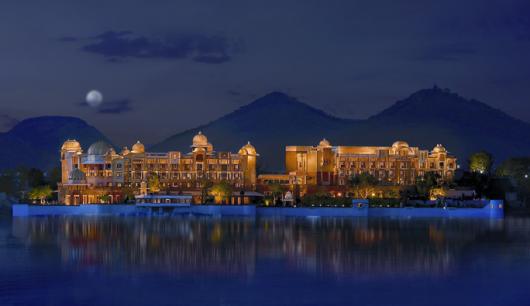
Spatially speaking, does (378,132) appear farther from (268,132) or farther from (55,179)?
(55,179)

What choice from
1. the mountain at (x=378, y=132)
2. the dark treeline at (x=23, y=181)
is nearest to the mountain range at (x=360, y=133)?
the mountain at (x=378, y=132)

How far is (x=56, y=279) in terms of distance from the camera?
27.6m

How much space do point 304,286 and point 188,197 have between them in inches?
1876

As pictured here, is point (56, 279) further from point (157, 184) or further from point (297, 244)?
point (157, 184)

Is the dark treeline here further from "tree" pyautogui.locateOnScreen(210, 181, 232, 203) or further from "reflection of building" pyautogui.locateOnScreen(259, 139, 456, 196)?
"reflection of building" pyautogui.locateOnScreen(259, 139, 456, 196)

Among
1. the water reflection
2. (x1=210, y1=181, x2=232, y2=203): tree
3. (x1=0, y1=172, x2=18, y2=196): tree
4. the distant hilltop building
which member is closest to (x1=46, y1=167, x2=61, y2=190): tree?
(x1=0, y1=172, x2=18, y2=196): tree

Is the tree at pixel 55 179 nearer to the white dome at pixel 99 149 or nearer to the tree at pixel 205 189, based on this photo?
the white dome at pixel 99 149

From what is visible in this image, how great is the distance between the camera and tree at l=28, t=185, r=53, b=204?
254ft

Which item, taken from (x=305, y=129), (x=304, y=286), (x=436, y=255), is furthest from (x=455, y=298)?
(x=305, y=129)

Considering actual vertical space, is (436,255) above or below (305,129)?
below

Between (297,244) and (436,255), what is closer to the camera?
(436,255)

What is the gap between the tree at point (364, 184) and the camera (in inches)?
2968

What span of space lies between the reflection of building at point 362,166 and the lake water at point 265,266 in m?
30.2

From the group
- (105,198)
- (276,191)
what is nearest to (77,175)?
(105,198)
